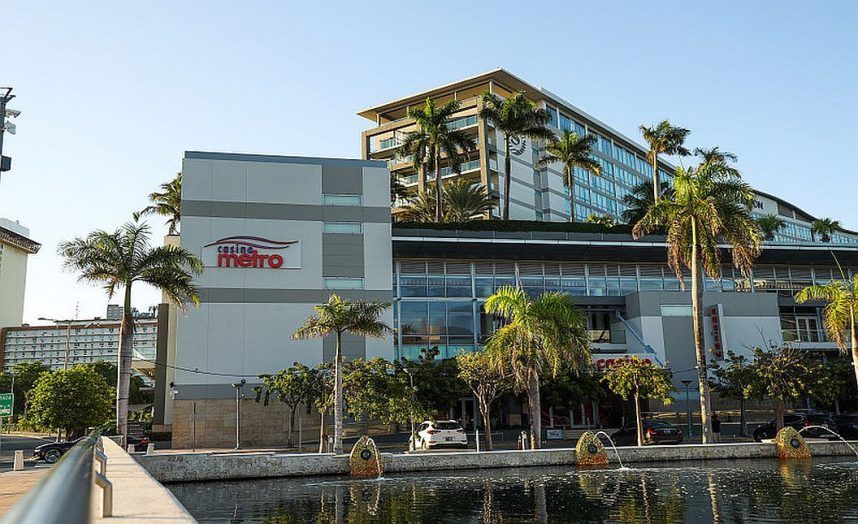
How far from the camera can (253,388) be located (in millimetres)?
45719

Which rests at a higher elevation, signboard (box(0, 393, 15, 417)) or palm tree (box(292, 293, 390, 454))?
palm tree (box(292, 293, 390, 454))

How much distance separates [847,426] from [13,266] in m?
179

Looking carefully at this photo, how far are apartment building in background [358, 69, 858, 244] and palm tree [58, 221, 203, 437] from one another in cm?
5094

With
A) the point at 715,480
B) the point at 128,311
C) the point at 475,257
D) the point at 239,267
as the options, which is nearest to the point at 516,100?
the point at 475,257

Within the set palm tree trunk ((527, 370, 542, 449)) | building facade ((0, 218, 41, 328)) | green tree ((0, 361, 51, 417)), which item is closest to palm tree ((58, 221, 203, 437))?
palm tree trunk ((527, 370, 542, 449))

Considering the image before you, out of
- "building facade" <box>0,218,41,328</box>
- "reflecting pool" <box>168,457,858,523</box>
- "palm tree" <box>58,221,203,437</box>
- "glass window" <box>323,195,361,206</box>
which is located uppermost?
"building facade" <box>0,218,41,328</box>

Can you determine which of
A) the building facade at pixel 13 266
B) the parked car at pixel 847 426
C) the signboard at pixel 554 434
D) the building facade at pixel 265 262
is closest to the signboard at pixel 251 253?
the building facade at pixel 265 262

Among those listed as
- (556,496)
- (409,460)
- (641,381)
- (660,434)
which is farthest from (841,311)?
(556,496)

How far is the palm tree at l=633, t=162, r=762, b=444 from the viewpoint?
121 ft

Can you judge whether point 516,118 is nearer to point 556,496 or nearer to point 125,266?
point 125,266

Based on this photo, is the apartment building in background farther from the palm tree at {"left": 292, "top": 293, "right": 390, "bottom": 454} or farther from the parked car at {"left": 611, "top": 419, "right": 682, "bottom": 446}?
the palm tree at {"left": 292, "top": 293, "right": 390, "bottom": 454}

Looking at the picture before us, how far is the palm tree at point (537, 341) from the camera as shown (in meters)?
32.9

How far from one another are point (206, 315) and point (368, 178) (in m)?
14.7

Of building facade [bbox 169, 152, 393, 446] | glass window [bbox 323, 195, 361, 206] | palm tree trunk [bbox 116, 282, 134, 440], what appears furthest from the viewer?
glass window [bbox 323, 195, 361, 206]
